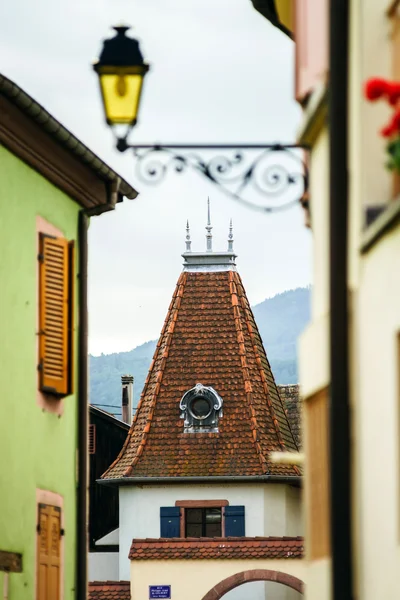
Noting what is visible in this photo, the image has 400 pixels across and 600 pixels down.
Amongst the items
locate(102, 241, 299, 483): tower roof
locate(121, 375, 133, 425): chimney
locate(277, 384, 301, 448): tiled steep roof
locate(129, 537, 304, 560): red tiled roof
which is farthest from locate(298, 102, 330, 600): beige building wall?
locate(121, 375, 133, 425): chimney

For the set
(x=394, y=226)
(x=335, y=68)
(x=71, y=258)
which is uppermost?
(x=71, y=258)

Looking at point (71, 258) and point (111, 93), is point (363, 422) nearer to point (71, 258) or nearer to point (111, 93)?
point (111, 93)

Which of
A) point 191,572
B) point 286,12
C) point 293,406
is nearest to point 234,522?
point 191,572

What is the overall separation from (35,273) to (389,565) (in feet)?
34.4

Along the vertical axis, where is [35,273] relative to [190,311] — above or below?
below

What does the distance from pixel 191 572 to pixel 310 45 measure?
3058 centimetres

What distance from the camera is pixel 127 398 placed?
6525 cm

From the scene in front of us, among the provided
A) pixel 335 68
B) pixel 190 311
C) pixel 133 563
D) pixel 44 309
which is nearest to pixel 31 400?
pixel 44 309

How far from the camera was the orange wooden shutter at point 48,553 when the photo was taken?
19172mm

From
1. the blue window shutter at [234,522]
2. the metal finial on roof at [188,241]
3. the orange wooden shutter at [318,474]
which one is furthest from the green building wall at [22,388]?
the metal finial on roof at [188,241]

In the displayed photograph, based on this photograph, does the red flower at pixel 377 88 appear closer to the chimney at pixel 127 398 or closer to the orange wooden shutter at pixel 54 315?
the orange wooden shutter at pixel 54 315

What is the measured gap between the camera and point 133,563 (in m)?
41.7

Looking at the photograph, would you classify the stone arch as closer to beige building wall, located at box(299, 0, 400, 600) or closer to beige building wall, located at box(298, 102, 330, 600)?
beige building wall, located at box(298, 102, 330, 600)

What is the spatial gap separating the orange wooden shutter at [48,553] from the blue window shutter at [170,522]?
25866 mm
